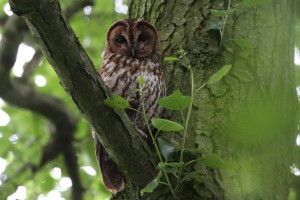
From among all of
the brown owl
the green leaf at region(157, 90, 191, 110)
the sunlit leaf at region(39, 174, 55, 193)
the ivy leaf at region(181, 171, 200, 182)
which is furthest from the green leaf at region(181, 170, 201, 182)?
the sunlit leaf at region(39, 174, 55, 193)

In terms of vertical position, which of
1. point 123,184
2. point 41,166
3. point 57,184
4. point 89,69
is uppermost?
point 89,69

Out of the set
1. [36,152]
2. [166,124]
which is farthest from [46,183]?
[166,124]

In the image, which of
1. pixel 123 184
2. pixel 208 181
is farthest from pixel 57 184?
pixel 208 181

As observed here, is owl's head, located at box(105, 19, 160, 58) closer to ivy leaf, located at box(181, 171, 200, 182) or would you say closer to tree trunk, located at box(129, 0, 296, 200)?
tree trunk, located at box(129, 0, 296, 200)

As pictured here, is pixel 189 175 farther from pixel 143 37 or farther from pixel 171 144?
pixel 143 37

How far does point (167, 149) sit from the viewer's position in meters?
1.94

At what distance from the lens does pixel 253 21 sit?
106 inches

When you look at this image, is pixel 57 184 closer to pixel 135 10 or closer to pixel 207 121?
pixel 135 10

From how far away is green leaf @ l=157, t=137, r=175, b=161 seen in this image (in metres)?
1.92

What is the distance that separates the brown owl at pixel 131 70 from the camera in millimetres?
2666

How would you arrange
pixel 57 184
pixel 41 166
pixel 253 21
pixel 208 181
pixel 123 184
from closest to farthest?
1. pixel 208 181
2. pixel 123 184
3. pixel 253 21
4. pixel 41 166
5. pixel 57 184

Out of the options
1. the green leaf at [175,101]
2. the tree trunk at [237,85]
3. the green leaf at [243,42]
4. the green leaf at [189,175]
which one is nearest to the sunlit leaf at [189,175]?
the green leaf at [189,175]

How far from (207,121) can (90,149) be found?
151 cm

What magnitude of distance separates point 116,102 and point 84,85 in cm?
13
